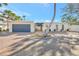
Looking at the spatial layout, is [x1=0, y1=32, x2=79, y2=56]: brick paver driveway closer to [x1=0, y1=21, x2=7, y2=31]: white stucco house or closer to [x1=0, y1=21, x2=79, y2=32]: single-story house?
[x1=0, y1=21, x2=79, y2=32]: single-story house

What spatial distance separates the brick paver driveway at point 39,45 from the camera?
8.29ft

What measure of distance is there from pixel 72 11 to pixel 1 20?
1.08 metres

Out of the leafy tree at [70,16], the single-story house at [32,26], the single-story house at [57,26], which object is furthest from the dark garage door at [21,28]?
the leafy tree at [70,16]

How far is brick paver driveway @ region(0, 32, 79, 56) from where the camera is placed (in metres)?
2.53

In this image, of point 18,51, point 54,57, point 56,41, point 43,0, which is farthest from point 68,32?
point 18,51

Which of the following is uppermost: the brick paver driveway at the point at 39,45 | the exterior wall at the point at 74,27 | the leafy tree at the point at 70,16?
the leafy tree at the point at 70,16

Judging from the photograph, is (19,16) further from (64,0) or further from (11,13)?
(64,0)

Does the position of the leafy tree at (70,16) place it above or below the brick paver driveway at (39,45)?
above

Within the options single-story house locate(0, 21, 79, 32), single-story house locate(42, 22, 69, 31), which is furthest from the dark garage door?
single-story house locate(42, 22, 69, 31)

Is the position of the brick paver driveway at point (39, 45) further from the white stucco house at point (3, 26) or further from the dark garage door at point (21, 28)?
the white stucco house at point (3, 26)

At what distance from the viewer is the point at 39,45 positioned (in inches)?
100.0

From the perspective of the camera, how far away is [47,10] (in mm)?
2520

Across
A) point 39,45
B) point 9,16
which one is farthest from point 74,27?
point 9,16

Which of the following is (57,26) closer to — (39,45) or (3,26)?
(39,45)
